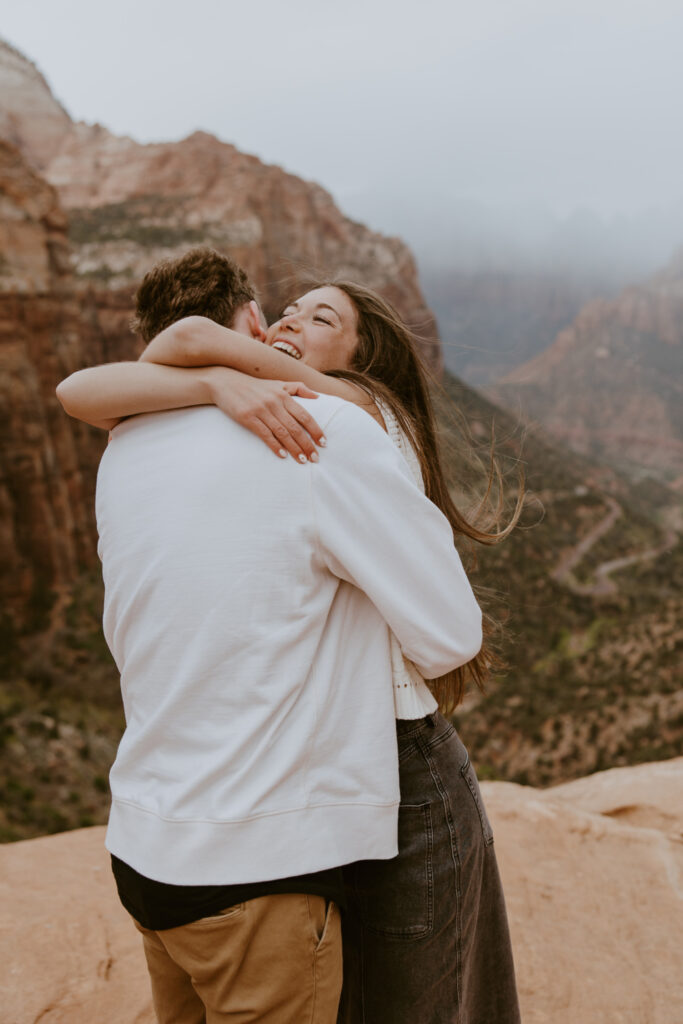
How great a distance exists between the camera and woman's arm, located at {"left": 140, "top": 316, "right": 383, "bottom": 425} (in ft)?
4.93

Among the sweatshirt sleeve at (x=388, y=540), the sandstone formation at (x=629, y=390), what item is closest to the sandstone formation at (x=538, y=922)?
the sweatshirt sleeve at (x=388, y=540)

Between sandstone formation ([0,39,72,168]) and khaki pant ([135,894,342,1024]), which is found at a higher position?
sandstone formation ([0,39,72,168])

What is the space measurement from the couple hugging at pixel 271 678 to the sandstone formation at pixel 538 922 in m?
1.74

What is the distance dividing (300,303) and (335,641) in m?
1.01

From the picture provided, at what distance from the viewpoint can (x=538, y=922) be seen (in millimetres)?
3570

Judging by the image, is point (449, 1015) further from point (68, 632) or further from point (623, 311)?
point (623, 311)

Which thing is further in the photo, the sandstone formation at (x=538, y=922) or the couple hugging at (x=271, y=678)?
the sandstone formation at (x=538, y=922)

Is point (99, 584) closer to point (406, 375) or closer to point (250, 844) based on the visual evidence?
point (406, 375)

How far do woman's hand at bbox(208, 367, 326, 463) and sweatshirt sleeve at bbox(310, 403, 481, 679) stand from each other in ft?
0.11

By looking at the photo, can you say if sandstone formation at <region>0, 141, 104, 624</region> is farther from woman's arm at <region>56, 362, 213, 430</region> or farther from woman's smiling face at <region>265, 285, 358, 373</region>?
woman's arm at <region>56, 362, 213, 430</region>

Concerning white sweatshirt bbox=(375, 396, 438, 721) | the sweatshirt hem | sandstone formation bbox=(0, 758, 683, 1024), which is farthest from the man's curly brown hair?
sandstone formation bbox=(0, 758, 683, 1024)

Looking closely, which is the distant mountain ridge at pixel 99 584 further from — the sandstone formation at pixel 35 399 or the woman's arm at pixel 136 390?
the woman's arm at pixel 136 390

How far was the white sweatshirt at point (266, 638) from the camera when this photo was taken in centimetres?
125

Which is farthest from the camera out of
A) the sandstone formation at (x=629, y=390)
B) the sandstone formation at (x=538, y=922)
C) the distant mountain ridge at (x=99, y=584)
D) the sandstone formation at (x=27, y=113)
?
the sandstone formation at (x=629, y=390)
